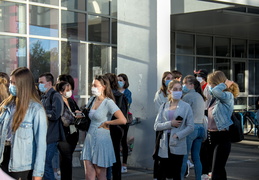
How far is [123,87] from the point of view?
10.1 meters

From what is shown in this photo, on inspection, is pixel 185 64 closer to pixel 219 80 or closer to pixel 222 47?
pixel 222 47

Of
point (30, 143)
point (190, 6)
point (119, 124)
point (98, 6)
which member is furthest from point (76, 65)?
point (30, 143)

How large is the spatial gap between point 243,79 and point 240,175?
1173 cm

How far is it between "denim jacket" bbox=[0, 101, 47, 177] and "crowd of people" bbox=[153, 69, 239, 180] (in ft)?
9.40

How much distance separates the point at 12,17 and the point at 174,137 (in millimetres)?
6247

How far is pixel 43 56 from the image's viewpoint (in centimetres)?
1247

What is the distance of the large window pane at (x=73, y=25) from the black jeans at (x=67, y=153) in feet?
18.2

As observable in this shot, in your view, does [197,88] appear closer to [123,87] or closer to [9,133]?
[123,87]

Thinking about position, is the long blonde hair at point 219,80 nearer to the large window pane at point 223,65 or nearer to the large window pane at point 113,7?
the large window pane at point 113,7

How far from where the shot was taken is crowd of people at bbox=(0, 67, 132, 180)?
4.71 m

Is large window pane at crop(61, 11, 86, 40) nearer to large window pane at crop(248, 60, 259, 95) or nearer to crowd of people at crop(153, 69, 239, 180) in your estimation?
crowd of people at crop(153, 69, 239, 180)

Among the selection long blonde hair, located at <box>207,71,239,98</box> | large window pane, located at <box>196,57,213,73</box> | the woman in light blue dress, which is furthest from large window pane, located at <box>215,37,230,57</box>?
the woman in light blue dress

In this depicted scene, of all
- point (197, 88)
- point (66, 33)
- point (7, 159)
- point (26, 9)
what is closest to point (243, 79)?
point (66, 33)

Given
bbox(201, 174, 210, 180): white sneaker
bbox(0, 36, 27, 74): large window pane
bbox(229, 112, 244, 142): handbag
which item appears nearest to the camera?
bbox(229, 112, 244, 142): handbag
